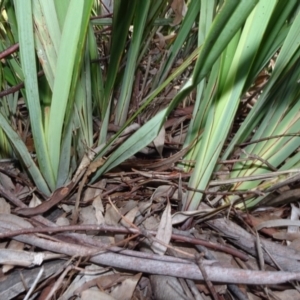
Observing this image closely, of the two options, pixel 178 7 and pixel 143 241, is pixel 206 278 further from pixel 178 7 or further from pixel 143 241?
pixel 178 7

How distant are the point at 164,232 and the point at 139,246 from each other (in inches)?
1.4

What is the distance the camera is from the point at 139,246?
458 millimetres

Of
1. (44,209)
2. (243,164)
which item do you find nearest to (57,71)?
(44,209)

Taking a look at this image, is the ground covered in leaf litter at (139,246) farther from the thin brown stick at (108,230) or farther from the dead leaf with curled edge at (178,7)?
the dead leaf with curled edge at (178,7)

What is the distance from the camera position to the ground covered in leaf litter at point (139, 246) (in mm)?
420

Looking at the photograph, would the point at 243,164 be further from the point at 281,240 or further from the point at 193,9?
the point at 193,9

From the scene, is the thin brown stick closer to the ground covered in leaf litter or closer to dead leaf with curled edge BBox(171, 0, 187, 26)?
the ground covered in leaf litter

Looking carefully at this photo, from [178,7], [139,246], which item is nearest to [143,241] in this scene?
[139,246]

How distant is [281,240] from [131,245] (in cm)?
22

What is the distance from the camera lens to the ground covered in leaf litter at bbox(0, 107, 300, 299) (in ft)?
1.38

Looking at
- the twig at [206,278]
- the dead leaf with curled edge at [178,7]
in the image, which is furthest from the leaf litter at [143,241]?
the dead leaf with curled edge at [178,7]

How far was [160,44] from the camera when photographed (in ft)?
2.44

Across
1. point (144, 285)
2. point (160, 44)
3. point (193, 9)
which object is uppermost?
point (193, 9)

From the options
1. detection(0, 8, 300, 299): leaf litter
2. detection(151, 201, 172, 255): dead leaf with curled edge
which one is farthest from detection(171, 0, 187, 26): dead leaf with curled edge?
detection(151, 201, 172, 255): dead leaf with curled edge
